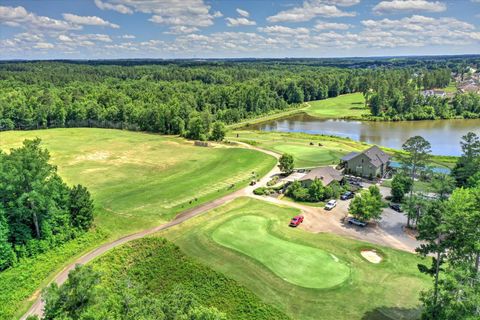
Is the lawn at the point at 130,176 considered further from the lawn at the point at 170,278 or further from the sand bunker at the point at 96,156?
the lawn at the point at 170,278

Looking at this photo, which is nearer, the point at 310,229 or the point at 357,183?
the point at 310,229

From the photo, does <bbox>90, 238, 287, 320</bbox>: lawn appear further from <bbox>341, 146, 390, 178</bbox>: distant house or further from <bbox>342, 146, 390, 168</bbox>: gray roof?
<bbox>342, 146, 390, 168</bbox>: gray roof

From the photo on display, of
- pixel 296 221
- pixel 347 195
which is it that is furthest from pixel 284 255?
pixel 347 195

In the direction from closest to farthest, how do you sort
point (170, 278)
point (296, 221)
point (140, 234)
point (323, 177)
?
point (170, 278) → point (140, 234) → point (296, 221) → point (323, 177)

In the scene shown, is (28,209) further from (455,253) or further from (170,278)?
(455,253)

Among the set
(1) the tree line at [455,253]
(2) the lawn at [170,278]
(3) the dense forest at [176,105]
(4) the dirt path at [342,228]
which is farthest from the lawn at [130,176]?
(1) the tree line at [455,253]

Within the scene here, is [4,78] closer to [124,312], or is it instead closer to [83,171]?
[83,171]
